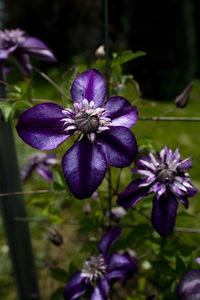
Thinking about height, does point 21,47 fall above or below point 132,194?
above

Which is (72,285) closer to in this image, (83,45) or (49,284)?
(49,284)

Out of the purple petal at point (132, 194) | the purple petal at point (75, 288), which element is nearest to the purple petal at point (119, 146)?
the purple petal at point (132, 194)

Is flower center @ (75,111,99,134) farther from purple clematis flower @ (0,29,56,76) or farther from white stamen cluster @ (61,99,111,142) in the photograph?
purple clematis flower @ (0,29,56,76)

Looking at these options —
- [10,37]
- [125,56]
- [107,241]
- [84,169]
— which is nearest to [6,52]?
[10,37]

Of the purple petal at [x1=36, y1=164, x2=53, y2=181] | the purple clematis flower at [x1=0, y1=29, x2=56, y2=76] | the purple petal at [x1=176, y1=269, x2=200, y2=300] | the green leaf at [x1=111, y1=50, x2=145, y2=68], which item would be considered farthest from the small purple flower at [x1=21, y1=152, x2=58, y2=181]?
the purple petal at [x1=176, y1=269, x2=200, y2=300]

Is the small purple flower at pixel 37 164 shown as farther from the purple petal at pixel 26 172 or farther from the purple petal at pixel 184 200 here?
the purple petal at pixel 184 200

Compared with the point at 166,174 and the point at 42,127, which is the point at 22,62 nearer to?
the point at 42,127
